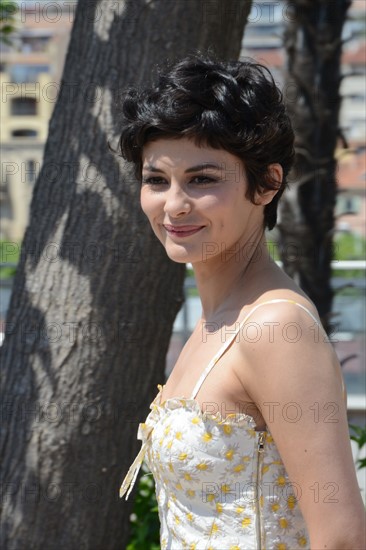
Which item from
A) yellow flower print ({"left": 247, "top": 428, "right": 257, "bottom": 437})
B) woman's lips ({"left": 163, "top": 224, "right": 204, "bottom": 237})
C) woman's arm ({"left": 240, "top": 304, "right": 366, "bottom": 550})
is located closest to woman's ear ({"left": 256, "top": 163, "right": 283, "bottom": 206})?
woman's lips ({"left": 163, "top": 224, "right": 204, "bottom": 237})

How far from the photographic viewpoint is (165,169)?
206 cm

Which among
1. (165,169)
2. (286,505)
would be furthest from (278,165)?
(286,505)

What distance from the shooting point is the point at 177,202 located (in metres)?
2.04

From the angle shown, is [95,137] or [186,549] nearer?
[186,549]

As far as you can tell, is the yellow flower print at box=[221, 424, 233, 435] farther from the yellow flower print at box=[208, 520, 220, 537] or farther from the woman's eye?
the woman's eye

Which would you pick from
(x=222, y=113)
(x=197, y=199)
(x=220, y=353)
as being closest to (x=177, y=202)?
(x=197, y=199)

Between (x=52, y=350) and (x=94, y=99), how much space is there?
0.93m

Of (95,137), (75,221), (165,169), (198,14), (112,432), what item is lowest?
(112,432)

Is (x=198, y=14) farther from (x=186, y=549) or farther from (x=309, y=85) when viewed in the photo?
(x=186, y=549)

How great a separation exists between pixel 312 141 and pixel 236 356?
3067 millimetres

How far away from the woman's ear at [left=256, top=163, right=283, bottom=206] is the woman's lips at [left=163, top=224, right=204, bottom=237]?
0.18m

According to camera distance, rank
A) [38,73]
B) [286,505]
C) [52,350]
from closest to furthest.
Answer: [286,505]
[52,350]
[38,73]

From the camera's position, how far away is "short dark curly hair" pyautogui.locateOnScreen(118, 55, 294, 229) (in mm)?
2035

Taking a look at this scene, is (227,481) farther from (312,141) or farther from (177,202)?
(312,141)
